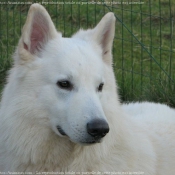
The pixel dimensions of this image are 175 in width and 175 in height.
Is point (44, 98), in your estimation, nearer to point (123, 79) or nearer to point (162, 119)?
point (162, 119)

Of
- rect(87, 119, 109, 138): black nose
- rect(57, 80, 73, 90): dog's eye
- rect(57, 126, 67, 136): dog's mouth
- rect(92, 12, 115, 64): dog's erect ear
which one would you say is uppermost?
rect(92, 12, 115, 64): dog's erect ear

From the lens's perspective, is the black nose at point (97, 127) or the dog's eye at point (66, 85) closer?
the black nose at point (97, 127)

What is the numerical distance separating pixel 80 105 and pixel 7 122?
0.60 m

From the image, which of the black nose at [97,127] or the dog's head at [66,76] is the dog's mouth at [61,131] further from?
the black nose at [97,127]

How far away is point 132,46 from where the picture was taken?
860 centimetres

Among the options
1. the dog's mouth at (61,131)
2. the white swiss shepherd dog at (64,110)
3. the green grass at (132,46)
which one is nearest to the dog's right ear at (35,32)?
the white swiss shepherd dog at (64,110)

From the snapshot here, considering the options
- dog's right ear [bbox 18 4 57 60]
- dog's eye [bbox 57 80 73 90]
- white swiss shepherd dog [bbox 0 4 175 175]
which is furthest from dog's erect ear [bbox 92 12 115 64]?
dog's eye [bbox 57 80 73 90]

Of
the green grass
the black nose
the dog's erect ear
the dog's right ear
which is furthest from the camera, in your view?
the green grass

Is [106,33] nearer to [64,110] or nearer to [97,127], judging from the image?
[64,110]

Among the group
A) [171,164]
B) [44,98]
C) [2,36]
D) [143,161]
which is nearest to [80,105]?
[44,98]

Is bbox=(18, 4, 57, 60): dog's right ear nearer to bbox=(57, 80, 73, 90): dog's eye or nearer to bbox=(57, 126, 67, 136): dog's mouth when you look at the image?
bbox=(57, 80, 73, 90): dog's eye

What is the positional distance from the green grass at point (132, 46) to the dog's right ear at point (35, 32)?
8.81 ft

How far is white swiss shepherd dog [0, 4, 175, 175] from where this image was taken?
3.94 meters

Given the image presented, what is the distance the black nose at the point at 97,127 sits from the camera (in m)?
3.74
